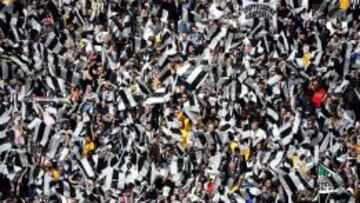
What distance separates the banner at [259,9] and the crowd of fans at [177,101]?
0.34 ft

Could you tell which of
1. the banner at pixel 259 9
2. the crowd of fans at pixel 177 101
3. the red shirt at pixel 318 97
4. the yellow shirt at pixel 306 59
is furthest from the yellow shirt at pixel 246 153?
the banner at pixel 259 9

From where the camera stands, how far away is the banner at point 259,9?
28.7m

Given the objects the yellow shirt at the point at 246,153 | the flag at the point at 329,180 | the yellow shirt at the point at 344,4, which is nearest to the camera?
the flag at the point at 329,180

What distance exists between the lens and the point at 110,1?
2903 cm

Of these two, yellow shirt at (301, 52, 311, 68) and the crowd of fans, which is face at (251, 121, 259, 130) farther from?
yellow shirt at (301, 52, 311, 68)

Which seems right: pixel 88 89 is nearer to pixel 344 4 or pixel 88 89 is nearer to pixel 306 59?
pixel 306 59

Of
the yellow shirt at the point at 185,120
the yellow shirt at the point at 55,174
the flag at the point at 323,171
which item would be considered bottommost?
the flag at the point at 323,171

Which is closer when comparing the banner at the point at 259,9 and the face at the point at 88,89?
the face at the point at 88,89

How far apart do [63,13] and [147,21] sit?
243 cm

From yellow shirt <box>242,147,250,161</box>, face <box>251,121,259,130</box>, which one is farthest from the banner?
yellow shirt <box>242,147,250,161</box>

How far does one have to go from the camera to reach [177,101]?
26.8 metres

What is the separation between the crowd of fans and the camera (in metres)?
25.2

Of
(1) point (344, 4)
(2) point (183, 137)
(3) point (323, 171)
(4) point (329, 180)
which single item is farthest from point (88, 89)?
(1) point (344, 4)

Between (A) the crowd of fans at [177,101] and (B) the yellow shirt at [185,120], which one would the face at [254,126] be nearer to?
(A) the crowd of fans at [177,101]
